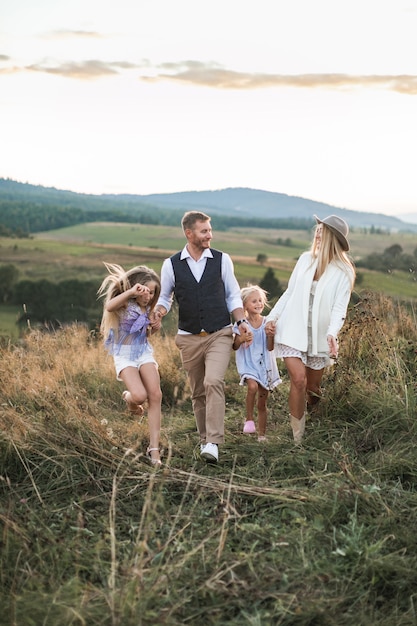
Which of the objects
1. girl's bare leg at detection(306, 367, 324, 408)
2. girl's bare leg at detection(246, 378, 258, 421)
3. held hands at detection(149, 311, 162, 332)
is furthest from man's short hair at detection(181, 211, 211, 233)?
girl's bare leg at detection(306, 367, 324, 408)

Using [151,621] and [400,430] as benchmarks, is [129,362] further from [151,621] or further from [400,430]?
[151,621]

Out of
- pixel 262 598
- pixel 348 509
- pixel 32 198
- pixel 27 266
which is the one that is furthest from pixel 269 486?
pixel 32 198

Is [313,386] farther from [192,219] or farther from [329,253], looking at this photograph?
[192,219]

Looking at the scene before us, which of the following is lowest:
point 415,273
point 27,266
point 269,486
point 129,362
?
point 27,266

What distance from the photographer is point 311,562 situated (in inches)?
154

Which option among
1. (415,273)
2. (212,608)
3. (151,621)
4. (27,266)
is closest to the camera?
(151,621)

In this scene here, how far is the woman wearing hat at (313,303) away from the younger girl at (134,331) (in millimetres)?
1075

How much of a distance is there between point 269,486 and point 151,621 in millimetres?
1896

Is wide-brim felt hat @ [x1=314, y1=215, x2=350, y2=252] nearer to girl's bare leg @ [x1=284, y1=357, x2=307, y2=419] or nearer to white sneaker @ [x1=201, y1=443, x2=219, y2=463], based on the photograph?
girl's bare leg @ [x1=284, y1=357, x2=307, y2=419]

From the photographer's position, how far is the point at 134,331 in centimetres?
585

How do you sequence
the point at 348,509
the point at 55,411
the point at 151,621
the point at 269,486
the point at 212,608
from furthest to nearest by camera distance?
the point at 55,411
the point at 269,486
the point at 348,509
the point at 212,608
the point at 151,621

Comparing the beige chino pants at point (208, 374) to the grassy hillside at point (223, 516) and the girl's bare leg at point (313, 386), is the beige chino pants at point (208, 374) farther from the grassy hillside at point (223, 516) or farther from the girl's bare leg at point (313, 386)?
the girl's bare leg at point (313, 386)

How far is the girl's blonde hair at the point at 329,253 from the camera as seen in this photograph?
19.6 ft

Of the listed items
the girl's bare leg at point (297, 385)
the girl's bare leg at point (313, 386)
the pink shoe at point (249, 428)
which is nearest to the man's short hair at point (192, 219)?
the girl's bare leg at point (297, 385)
